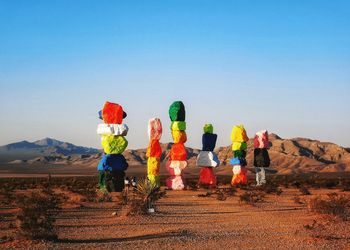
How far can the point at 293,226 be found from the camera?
15.0 meters

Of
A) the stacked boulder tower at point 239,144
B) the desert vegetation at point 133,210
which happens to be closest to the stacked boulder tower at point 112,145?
the desert vegetation at point 133,210

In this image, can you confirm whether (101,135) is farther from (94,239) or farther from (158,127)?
(94,239)

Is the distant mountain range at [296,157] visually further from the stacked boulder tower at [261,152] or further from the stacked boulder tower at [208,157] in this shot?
the stacked boulder tower at [208,157]

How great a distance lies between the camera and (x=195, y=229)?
14469mm

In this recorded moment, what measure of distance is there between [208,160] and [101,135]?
8.44 m

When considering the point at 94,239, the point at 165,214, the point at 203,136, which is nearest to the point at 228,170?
the point at 203,136

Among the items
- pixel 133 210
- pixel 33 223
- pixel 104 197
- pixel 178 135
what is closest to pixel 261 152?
pixel 178 135

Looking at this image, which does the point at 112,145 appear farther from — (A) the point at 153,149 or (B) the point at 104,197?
(A) the point at 153,149

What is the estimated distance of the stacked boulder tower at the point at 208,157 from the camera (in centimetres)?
3108

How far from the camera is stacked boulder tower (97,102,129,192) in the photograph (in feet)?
81.3

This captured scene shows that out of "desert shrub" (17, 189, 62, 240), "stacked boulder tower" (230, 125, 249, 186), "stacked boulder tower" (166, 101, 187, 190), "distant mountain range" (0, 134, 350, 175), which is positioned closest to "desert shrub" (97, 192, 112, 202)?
"stacked boulder tower" (166, 101, 187, 190)

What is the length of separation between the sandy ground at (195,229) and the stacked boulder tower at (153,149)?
23.0 ft

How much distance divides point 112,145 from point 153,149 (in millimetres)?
3936

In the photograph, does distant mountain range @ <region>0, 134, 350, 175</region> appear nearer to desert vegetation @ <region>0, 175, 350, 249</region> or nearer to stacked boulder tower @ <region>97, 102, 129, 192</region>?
stacked boulder tower @ <region>97, 102, 129, 192</region>
